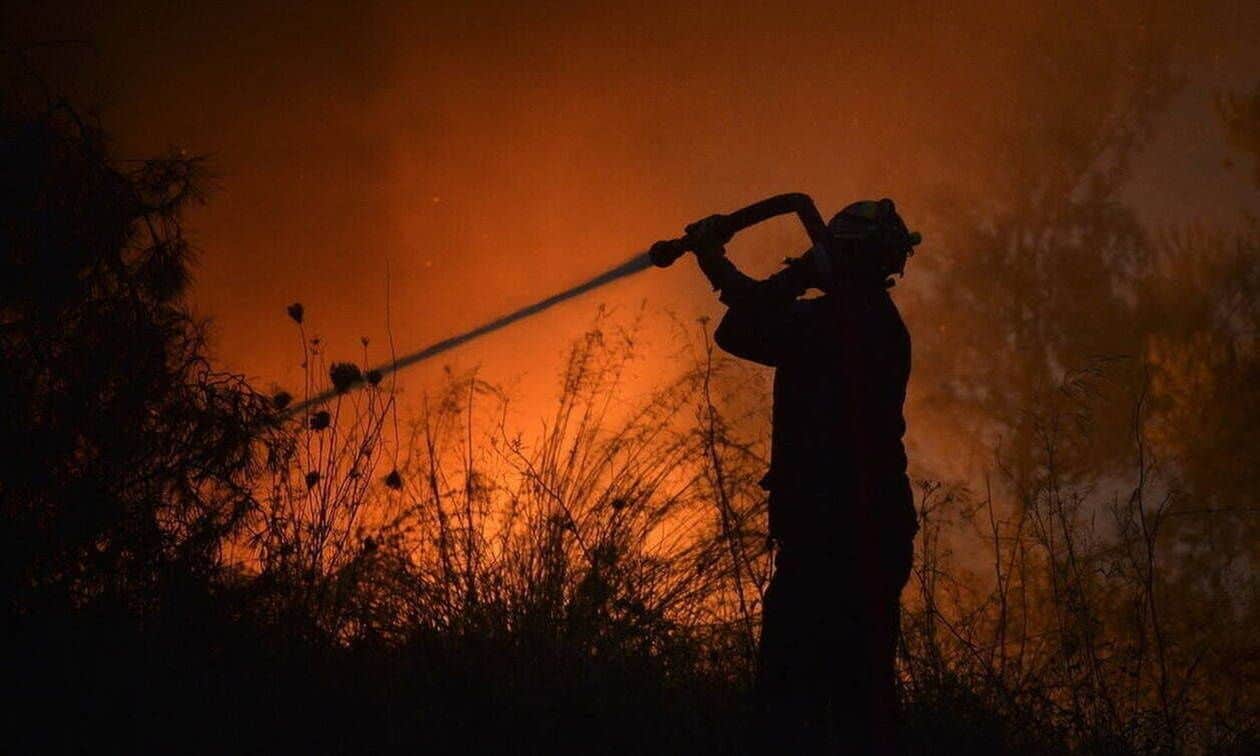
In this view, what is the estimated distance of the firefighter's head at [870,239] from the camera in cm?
356

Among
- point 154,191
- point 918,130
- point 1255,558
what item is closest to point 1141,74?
point 918,130

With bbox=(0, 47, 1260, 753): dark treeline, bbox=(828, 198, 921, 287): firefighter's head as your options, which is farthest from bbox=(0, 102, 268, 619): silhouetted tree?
bbox=(828, 198, 921, 287): firefighter's head

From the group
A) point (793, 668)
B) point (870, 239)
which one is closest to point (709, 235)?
point (870, 239)

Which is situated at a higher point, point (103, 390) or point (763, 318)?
point (103, 390)

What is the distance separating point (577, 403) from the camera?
550 cm

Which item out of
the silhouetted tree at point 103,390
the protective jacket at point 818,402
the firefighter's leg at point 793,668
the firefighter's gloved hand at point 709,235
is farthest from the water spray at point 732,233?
the firefighter's leg at point 793,668

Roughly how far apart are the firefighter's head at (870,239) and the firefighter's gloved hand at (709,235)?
32 centimetres

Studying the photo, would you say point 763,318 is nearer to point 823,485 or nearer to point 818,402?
point 818,402

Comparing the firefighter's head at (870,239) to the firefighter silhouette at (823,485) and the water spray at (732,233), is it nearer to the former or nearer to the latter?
the firefighter silhouette at (823,485)

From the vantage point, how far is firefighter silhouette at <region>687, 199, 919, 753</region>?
349 cm

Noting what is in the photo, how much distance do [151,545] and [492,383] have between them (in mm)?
1774

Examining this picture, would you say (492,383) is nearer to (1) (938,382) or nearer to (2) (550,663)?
(2) (550,663)

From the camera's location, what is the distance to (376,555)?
4.75 meters

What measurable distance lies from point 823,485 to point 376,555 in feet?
6.54
